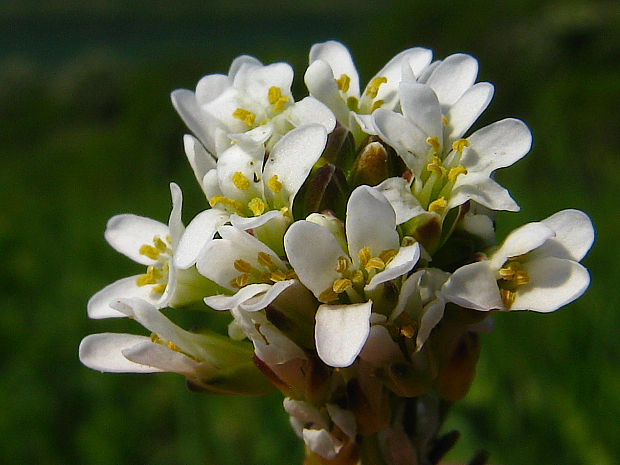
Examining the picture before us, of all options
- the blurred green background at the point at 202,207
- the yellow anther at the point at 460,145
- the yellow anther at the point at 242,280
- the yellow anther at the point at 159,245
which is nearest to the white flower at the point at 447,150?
the yellow anther at the point at 460,145

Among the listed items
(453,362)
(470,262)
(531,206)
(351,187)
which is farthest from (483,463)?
(531,206)

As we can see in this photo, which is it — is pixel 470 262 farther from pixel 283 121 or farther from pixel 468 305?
pixel 283 121

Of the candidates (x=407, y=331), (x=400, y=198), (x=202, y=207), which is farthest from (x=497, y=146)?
(x=202, y=207)

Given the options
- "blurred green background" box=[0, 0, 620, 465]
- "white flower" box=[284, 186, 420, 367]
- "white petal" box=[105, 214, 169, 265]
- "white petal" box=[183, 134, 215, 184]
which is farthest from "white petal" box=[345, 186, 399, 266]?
"blurred green background" box=[0, 0, 620, 465]

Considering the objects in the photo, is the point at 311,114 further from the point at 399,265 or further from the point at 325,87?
the point at 399,265

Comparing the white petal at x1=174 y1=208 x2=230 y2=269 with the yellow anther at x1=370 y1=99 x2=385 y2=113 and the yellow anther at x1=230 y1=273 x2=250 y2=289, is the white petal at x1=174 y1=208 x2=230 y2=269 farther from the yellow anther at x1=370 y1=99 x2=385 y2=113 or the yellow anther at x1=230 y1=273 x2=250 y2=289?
the yellow anther at x1=370 y1=99 x2=385 y2=113

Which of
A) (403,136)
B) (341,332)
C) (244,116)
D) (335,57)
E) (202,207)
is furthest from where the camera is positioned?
(202,207)
